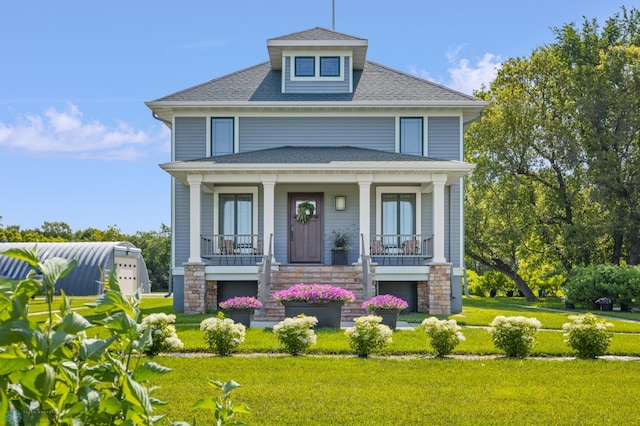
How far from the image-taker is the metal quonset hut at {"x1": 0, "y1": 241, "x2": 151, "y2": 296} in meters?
31.3

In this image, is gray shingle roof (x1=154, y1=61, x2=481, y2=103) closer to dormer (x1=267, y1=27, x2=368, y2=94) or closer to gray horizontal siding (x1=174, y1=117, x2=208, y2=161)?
dormer (x1=267, y1=27, x2=368, y2=94)

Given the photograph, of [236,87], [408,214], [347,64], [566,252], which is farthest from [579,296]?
[236,87]

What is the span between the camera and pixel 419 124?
19781 mm

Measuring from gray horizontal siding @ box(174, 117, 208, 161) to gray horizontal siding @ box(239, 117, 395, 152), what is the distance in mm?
1133

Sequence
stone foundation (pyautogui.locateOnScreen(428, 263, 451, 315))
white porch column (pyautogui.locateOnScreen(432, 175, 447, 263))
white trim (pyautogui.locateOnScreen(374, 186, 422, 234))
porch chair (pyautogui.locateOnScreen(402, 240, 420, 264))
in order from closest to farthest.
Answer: stone foundation (pyautogui.locateOnScreen(428, 263, 451, 315)) → white porch column (pyautogui.locateOnScreen(432, 175, 447, 263)) → porch chair (pyautogui.locateOnScreen(402, 240, 420, 264)) → white trim (pyautogui.locateOnScreen(374, 186, 422, 234))

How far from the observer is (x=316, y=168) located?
17.0 metres

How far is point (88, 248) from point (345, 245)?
1966cm

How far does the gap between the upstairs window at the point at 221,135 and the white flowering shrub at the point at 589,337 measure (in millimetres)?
12195

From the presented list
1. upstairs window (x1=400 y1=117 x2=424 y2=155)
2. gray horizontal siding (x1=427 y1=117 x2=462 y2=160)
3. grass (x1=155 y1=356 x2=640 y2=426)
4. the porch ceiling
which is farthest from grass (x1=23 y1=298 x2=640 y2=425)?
upstairs window (x1=400 y1=117 x2=424 y2=155)

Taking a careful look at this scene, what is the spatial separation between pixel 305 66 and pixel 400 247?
633 centimetres

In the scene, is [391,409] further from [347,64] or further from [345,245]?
[347,64]

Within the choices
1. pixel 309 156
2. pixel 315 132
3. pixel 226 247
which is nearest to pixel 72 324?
pixel 309 156

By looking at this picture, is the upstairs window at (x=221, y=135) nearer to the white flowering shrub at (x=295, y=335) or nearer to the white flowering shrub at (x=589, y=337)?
the white flowering shrub at (x=295, y=335)

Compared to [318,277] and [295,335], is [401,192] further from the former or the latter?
[295,335]
